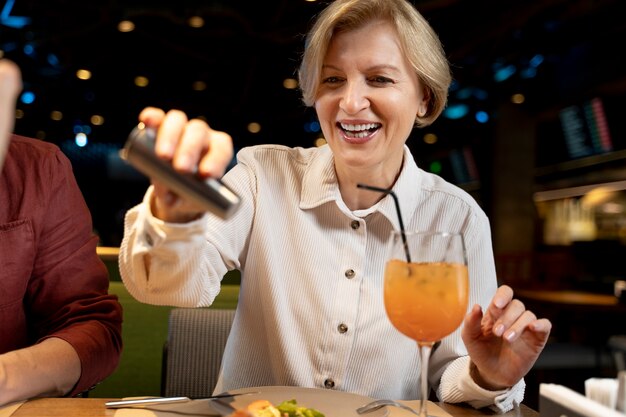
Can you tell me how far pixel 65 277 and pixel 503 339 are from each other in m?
0.96

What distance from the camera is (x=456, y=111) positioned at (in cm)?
1272

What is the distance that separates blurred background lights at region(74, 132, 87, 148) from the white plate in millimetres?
18977

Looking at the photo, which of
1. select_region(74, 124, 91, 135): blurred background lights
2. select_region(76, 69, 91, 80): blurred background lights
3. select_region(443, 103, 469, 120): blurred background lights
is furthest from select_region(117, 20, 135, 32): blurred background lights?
select_region(74, 124, 91, 135): blurred background lights

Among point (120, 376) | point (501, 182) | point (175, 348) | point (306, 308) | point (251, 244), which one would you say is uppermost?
point (501, 182)

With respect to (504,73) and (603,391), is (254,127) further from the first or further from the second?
(603,391)

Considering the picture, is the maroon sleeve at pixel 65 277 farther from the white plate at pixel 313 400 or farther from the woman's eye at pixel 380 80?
the woman's eye at pixel 380 80

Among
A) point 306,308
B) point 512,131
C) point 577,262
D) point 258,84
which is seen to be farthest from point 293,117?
point 306,308

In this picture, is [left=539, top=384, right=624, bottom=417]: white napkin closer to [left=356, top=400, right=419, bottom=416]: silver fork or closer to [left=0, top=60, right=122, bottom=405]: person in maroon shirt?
[left=356, top=400, right=419, bottom=416]: silver fork

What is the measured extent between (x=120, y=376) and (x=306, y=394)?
1649 mm

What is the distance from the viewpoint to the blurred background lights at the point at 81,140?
1922cm

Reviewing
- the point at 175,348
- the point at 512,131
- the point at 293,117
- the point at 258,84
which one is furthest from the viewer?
the point at 293,117

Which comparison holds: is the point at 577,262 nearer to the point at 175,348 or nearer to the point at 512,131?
the point at 512,131

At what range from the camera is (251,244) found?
1.74 m

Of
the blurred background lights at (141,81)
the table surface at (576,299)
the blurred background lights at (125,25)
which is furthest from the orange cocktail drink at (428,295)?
the blurred background lights at (141,81)
